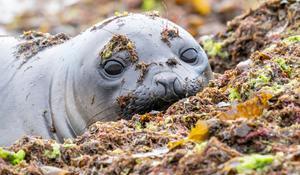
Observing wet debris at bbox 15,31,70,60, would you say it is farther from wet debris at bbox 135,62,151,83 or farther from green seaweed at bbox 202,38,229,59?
green seaweed at bbox 202,38,229,59

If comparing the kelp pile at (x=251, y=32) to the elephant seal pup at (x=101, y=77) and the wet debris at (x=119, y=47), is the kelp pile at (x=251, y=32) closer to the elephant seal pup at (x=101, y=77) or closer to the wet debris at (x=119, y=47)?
the elephant seal pup at (x=101, y=77)

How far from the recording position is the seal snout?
6477 mm

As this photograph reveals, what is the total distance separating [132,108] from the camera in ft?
21.7

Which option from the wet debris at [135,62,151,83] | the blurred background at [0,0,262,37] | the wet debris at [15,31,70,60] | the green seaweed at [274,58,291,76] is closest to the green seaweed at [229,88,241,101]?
the green seaweed at [274,58,291,76]

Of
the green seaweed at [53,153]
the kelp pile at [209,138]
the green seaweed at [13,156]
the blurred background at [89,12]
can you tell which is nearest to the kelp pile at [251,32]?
the kelp pile at [209,138]

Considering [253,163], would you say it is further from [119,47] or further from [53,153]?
[119,47]

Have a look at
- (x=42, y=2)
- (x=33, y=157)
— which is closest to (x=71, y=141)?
(x=33, y=157)

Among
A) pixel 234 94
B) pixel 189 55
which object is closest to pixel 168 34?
pixel 189 55

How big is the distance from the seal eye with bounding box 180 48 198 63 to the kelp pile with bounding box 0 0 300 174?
311mm

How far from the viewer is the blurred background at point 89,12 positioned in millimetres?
17188

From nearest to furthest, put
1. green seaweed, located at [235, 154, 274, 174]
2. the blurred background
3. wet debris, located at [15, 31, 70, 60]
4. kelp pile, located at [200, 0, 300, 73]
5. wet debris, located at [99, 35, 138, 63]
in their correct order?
green seaweed, located at [235, 154, 274, 174] → wet debris, located at [99, 35, 138, 63] → wet debris, located at [15, 31, 70, 60] → kelp pile, located at [200, 0, 300, 73] → the blurred background

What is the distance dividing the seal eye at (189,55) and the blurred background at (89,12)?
9.05 metres

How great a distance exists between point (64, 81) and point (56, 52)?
40cm

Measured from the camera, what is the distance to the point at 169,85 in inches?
255
